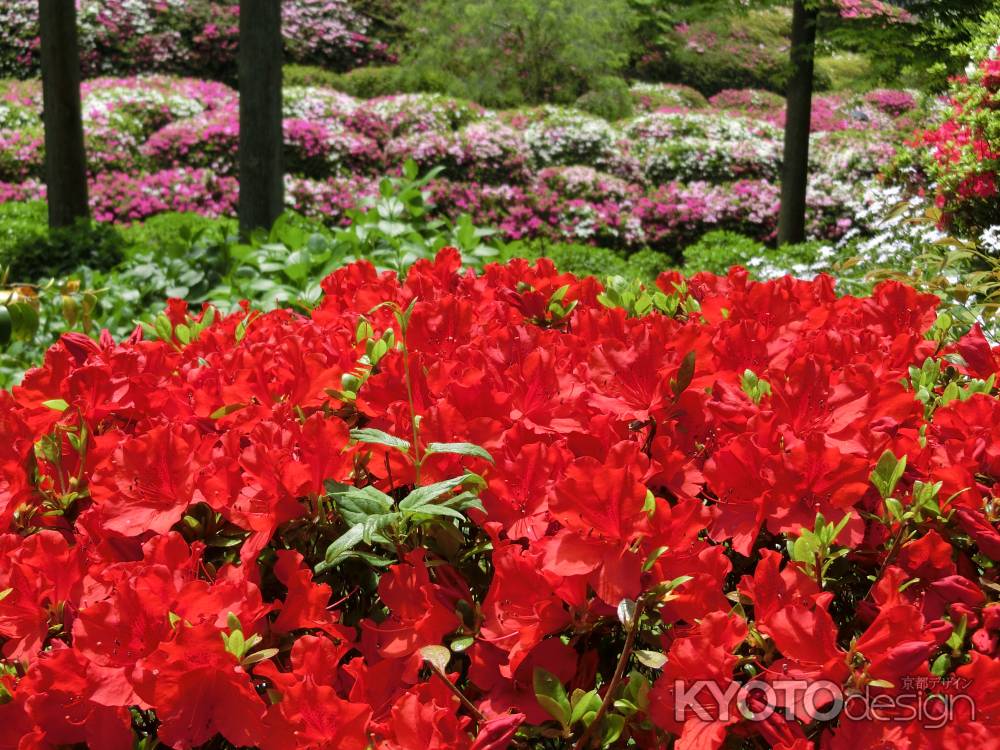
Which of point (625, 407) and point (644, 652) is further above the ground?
point (625, 407)

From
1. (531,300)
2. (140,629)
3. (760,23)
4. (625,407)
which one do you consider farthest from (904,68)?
(760,23)

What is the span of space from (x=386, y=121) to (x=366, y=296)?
11454mm

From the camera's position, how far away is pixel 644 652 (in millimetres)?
846

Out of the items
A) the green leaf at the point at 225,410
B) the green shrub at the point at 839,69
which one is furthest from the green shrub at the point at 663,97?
the green leaf at the point at 225,410

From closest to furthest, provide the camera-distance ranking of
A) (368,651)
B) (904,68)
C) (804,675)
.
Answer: (804,675) < (368,651) < (904,68)

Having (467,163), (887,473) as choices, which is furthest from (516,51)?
(887,473)

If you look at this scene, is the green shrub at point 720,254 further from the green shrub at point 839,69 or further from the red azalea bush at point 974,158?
the green shrub at point 839,69

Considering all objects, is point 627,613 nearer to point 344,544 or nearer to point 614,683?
point 614,683

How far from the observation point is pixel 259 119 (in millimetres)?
5656

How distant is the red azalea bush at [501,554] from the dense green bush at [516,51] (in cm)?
1707

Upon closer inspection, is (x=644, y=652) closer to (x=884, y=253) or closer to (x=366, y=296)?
(x=366, y=296)

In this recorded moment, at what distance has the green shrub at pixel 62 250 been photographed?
265 inches

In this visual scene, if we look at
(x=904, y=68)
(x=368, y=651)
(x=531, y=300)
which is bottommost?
(x=368, y=651)

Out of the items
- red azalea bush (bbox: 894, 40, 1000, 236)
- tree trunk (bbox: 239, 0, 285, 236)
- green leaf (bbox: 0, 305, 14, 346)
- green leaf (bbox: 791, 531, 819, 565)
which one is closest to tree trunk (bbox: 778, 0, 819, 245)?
red azalea bush (bbox: 894, 40, 1000, 236)
